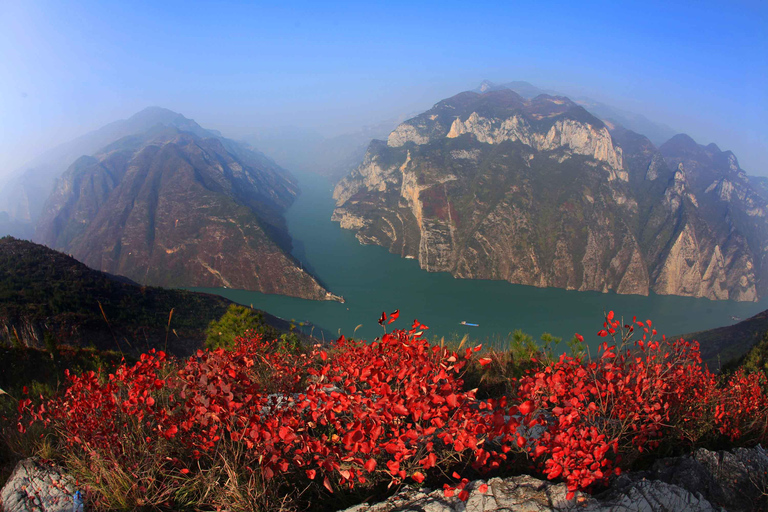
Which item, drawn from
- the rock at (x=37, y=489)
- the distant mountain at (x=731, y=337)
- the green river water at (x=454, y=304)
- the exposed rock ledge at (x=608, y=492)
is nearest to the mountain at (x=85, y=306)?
the rock at (x=37, y=489)

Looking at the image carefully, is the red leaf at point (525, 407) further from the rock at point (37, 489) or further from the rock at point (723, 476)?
the rock at point (37, 489)

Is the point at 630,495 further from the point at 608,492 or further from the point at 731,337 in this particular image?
the point at 731,337

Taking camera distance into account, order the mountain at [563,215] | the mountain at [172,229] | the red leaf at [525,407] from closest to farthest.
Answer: the red leaf at [525,407] → the mountain at [172,229] → the mountain at [563,215]

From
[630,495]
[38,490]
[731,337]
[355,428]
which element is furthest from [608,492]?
[731,337]

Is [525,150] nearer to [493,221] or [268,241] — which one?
[493,221]

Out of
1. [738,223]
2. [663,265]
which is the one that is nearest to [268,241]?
[663,265]
